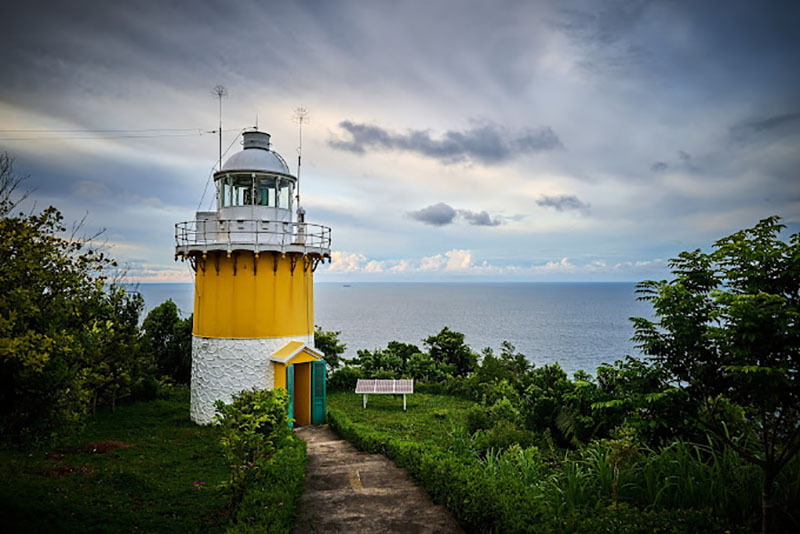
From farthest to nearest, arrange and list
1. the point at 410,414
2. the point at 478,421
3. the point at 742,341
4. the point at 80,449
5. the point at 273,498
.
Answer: the point at 410,414 < the point at 478,421 < the point at 80,449 < the point at 273,498 < the point at 742,341

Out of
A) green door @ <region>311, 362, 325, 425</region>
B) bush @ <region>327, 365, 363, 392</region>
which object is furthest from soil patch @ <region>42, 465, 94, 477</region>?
bush @ <region>327, 365, 363, 392</region>

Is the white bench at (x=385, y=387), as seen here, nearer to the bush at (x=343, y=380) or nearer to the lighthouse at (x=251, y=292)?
the lighthouse at (x=251, y=292)

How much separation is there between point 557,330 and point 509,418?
2645 inches

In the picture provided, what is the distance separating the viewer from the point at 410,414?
61.7 ft

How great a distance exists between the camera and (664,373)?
959cm

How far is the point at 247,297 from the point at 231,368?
2502mm

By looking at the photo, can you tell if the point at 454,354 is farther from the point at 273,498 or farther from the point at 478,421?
the point at 273,498

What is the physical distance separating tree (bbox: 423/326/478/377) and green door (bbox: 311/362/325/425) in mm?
11409

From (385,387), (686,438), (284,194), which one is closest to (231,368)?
(385,387)

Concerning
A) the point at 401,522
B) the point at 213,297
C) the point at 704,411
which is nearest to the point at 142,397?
the point at 213,297

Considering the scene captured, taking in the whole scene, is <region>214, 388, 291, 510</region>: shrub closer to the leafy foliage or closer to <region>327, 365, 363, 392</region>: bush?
the leafy foliage

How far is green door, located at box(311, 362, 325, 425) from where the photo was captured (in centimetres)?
1758

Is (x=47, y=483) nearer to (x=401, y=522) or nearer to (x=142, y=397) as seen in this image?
(x=401, y=522)

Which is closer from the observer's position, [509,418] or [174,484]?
[174,484]
